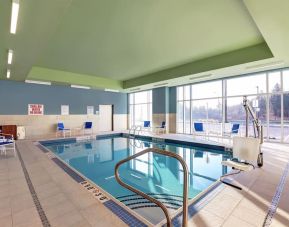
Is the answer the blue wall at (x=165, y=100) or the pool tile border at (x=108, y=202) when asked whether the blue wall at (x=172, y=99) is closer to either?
the blue wall at (x=165, y=100)

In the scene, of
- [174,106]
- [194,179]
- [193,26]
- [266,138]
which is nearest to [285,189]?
[194,179]

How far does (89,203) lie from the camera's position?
2168mm

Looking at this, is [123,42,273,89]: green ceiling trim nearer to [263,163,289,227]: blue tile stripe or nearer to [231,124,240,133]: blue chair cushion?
[231,124,240,133]: blue chair cushion

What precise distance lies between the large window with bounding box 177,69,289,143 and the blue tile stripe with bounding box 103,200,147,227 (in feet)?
13.5

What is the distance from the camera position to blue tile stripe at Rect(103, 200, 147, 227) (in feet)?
5.90

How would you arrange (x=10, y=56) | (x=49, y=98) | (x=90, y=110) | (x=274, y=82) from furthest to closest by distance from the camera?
(x=90, y=110) < (x=49, y=98) < (x=274, y=82) < (x=10, y=56)

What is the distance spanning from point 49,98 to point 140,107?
19.1 ft

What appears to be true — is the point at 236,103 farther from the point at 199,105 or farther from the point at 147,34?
the point at 147,34

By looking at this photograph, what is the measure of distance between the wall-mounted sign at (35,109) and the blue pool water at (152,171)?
11.1 ft

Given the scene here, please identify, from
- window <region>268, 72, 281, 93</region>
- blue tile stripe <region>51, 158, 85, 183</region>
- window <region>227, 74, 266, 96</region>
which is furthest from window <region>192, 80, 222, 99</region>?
blue tile stripe <region>51, 158, 85, 183</region>

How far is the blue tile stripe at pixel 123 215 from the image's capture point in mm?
1798

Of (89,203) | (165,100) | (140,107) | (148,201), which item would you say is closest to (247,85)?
(165,100)

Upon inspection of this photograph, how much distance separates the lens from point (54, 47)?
509 centimetres

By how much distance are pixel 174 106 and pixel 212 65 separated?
4.22 m
